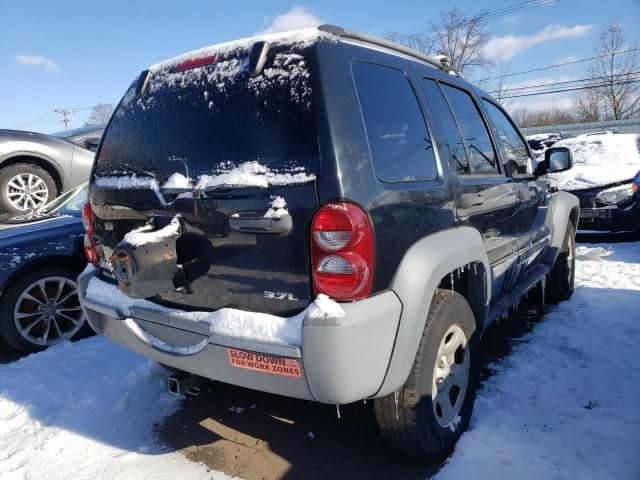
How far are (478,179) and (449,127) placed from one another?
0.37m

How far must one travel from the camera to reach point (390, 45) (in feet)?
8.29

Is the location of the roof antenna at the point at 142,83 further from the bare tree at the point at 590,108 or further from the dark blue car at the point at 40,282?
the bare tree at the point at 590,108

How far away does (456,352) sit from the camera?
8.64 feet

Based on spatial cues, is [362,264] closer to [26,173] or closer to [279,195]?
[279,195]

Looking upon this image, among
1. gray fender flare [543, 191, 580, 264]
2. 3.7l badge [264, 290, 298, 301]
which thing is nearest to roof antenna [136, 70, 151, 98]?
3.7l badge [264, 290, 298, 301]

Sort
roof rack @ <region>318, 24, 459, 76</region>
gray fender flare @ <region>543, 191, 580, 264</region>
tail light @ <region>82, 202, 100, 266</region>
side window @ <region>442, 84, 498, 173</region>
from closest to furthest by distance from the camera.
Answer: roof rack @ <region>318, 24, 459, 76</region>
tail light @ <region>82, 202, 100, 266</region>
side window @ <region>442, 84, 498, 173</region>
gray fender flare @ <region>543, 191, 580, 264</region>

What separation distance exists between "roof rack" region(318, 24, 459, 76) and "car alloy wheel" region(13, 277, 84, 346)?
10.9 feet

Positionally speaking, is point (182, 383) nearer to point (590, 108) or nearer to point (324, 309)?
point (324, 309)

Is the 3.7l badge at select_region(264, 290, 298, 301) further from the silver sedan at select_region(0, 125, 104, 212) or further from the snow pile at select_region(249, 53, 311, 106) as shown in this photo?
the silver sedan at select_region(0, 125, 104, 212)

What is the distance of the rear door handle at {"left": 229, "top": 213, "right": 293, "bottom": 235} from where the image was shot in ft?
6.26

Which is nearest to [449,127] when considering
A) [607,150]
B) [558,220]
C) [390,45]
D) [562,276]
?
[390,45]

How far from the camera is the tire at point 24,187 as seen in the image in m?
6.30

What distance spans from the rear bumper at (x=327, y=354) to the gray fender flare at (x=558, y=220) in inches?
118

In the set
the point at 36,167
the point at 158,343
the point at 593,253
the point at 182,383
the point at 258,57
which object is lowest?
the point at 593,253
